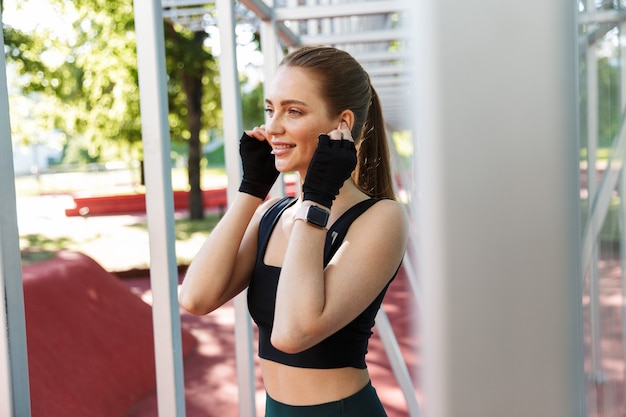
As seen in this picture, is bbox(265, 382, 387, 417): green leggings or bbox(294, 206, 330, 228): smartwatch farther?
bbox(265, 382, 387, 417): green leggings

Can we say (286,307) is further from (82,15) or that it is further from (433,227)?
(82,15)

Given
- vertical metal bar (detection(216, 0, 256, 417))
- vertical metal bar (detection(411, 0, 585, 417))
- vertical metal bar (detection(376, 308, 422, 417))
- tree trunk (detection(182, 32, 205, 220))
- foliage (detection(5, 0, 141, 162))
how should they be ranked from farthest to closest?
1. tree trunk (detection(182, 32, 205, 220))
2. foliage (detection(5, 0, 141, 162))
3. vertical metal bar (detection(376, 308, 422, 417))
4. vertical metal bar (detection(216, 0, 256, 417))
5. vertical metal bar (detection(411, 0, 585, 417))

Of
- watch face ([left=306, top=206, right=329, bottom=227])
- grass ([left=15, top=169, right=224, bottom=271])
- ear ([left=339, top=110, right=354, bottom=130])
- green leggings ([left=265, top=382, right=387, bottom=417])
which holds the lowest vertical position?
grass ([left=15, top=169, right=224, bottom=271])

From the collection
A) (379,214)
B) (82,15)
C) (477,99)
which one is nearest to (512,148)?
(477,99)

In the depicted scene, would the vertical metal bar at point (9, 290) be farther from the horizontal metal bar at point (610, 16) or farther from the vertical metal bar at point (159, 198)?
the horizontal metal bar at point (610, 16)

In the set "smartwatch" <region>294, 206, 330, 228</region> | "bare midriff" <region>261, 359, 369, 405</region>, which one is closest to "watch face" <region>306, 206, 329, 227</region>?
"smartwatch" <region>294, 206, 330, 228</region>

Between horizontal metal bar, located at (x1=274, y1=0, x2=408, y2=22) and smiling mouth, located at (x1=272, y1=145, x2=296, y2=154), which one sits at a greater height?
horizontal metal bar, located at (x1=274, y1=0, x2=408, y2=22)

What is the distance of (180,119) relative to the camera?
15242mm

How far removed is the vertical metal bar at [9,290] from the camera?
1.50 meters

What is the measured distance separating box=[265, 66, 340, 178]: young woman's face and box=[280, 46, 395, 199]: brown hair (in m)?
0.03

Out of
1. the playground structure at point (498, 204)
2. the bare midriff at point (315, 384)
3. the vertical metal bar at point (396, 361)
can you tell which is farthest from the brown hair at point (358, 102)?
the vertical metal bar at point (396, 361)

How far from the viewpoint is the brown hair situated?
1630 millimetres

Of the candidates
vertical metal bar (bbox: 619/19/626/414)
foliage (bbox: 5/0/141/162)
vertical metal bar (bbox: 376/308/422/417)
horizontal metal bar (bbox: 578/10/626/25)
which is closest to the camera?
horizontal metal bar (bbox: 578/10/626/25)

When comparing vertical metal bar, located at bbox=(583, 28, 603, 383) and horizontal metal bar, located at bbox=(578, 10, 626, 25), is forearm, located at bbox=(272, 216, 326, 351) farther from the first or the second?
horizontal metal bar, located at bbox=(578, 10, 626, 25)
